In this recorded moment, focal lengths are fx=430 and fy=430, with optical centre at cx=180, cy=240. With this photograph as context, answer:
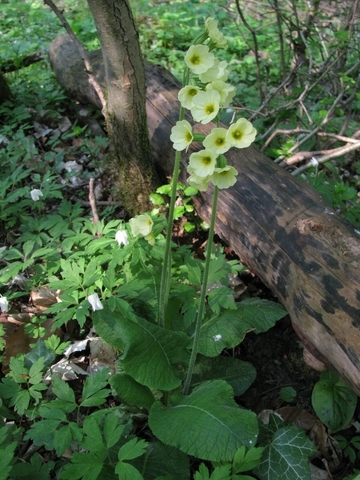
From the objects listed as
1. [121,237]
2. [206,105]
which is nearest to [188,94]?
[206,105]

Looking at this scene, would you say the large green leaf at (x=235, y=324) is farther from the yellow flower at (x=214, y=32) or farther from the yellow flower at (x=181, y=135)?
the yellow flower at (x=214, y=32)

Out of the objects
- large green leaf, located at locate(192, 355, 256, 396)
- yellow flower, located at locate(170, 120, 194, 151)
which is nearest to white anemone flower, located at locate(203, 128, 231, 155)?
yellow flower, located at locate(170, 120, 194, 151)

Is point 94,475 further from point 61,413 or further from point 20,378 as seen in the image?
point 20,378

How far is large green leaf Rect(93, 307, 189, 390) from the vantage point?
1970 mm

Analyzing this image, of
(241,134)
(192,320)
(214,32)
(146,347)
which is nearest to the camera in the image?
(241,134)

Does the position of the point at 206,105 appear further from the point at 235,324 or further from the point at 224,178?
the point at 235,324

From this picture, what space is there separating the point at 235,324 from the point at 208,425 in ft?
1.91

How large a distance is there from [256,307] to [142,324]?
2.12 ft

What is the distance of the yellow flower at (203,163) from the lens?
5.20 ft

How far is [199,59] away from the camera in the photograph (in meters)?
1.63

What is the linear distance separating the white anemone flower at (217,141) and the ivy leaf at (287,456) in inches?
54.0

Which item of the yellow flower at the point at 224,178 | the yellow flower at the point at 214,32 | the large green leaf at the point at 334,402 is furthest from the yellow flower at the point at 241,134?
the large green leaf at the point at 334,402

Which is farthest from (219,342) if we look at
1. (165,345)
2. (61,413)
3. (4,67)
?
(4,67)

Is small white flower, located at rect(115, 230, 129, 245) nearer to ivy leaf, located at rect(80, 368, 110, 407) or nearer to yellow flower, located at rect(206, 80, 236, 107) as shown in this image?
ivy leaf, located at rect(80, 368, 110, 407)
